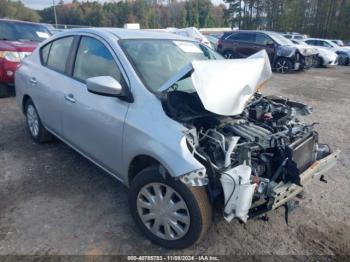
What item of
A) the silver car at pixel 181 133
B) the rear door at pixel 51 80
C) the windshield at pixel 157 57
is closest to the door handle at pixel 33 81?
the rear door at pixel 51 80

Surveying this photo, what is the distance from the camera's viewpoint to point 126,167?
282 cm

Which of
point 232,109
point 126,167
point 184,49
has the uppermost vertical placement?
point 184,49

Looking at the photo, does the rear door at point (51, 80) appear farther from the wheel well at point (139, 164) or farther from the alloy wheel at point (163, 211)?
the alloy wheel at point (163, 211)

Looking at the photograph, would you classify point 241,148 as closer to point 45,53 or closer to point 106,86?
point 106,86

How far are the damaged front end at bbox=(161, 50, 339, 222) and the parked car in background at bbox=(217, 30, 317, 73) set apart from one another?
11.5 m

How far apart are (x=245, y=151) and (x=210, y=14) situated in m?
84.9

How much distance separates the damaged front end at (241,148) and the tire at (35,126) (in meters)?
2.53

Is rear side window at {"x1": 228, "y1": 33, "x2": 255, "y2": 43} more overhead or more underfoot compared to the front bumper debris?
more overhead

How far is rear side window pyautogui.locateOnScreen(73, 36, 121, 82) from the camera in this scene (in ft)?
9.93

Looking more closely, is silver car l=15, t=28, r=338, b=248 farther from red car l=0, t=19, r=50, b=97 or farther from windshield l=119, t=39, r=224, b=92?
red car l=0, t=19, r=50, b=97

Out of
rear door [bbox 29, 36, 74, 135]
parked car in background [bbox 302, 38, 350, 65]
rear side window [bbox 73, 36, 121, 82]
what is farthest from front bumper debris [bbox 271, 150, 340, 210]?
parked car in background [bbox 302, 38, 350, 65]

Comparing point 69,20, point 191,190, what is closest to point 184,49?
point 191,190

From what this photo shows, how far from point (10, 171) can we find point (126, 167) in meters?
1.96

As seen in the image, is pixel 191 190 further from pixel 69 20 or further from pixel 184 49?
pixel 69 20
